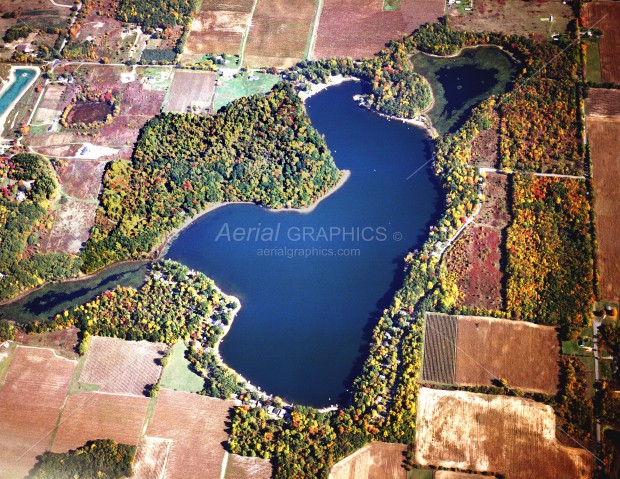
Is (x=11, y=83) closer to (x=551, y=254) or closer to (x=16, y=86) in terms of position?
(x=16, y=86)

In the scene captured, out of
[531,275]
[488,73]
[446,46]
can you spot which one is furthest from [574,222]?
[446,46]

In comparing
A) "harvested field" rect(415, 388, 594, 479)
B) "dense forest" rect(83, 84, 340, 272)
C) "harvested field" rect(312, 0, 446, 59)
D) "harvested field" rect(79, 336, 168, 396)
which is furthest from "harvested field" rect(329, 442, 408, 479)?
"harvested field" rect(312, 0, 446, 59)

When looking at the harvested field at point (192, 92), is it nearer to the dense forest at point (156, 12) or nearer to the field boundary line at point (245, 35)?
the field boundary line at point (245, 35)

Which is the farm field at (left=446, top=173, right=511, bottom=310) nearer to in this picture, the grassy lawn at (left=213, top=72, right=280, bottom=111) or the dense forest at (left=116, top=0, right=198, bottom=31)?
the grassy lawn at (left=213, top=72, right=280, bottom=111)

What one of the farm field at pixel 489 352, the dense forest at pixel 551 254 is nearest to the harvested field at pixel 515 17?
the dense forest at pixel 551 254

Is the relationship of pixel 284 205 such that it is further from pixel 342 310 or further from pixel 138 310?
pixel 138 310
